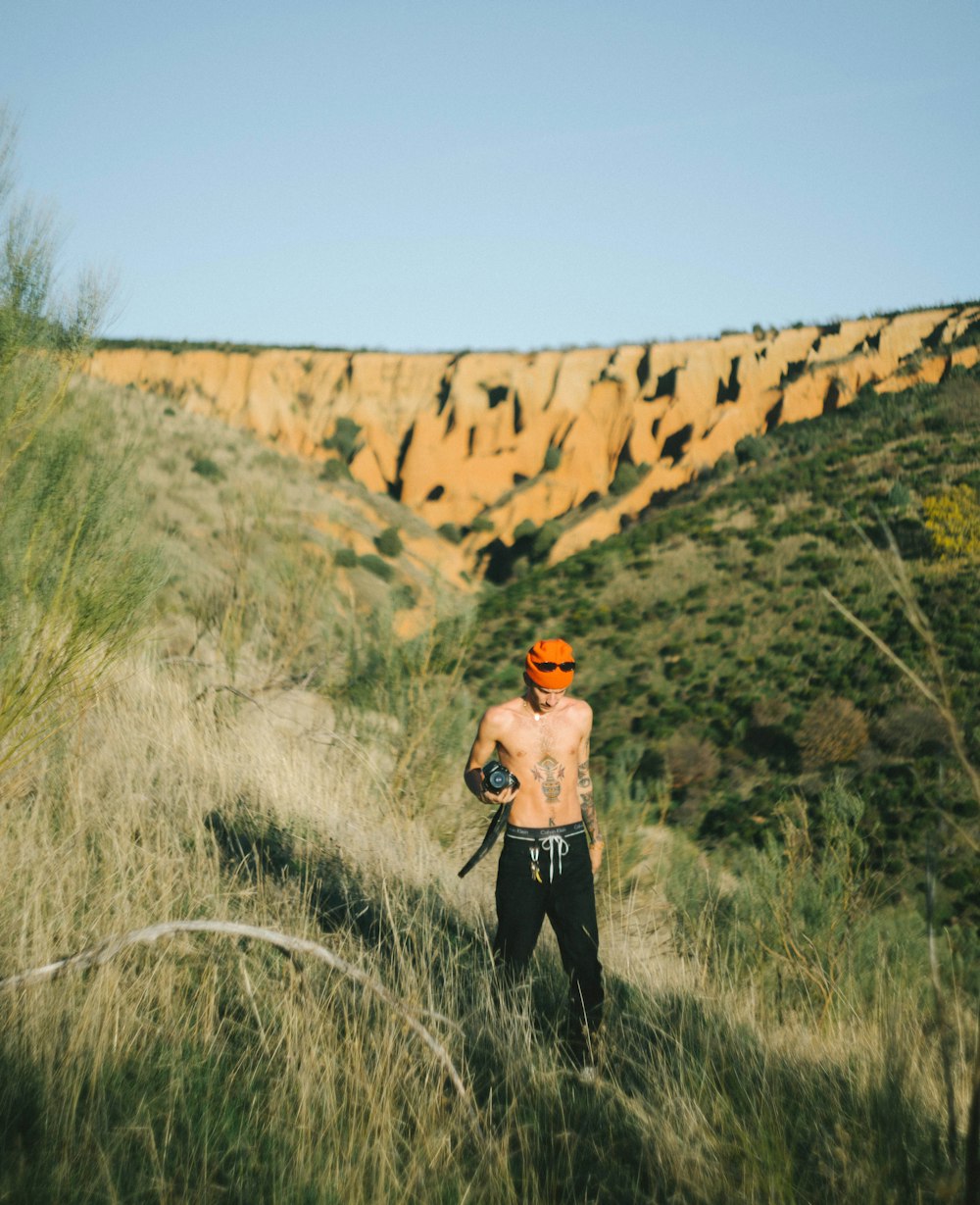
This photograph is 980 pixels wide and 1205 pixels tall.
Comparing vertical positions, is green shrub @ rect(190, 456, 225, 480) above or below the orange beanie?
above

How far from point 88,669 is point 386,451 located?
70196mm

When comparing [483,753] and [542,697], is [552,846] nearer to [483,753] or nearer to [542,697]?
[483,753]

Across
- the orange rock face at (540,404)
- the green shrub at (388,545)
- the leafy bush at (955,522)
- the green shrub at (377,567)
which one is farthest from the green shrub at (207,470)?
the orange rock face at (540,404)

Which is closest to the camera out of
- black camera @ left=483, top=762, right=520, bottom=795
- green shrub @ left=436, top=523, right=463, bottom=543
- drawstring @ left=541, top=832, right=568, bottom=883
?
black camera @ left=483, top=762, right=520, bottom=795

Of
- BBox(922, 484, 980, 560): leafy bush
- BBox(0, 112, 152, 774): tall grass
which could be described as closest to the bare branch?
BBox(0, 112, 152, 774): tall grass

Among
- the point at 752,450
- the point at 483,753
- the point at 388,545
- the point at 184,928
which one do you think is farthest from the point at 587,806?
the point at 752,450

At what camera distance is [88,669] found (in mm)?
5129

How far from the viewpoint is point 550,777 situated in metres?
3.66

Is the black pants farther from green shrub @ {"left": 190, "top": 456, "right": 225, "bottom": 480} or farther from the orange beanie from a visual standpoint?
green shrub @ {"left": 190, "top": 456, "right": 225, "bottom": 480}

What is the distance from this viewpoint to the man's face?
11.9 ft

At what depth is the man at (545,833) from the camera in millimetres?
3574

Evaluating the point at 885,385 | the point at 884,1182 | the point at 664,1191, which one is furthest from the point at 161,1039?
the point at 885,385

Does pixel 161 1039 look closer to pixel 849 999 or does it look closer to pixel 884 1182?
pixel 884 1182

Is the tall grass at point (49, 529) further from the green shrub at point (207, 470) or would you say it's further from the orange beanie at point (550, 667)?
the green shrub at point (207, 470)
